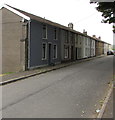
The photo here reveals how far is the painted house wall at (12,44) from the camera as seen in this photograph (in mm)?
16814

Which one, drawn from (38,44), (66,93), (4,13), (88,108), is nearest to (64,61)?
(38,44)

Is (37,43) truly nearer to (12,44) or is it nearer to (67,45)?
(12,44)

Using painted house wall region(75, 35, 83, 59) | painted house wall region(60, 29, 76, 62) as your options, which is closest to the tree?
painted house wall region(60, 29, 76, 62)

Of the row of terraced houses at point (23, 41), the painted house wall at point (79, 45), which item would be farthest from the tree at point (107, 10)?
the painted house wall at point (79, 45)

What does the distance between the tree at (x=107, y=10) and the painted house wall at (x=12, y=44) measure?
803 cm

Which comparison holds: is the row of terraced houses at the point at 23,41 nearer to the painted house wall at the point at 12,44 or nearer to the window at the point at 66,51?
the painted house wall at the point at 12,44

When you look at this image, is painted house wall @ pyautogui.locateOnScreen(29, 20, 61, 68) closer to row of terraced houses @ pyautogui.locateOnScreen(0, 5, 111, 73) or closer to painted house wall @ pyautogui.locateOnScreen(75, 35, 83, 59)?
row of terraced houses @ pyautogui.locateOnScreen(0, 5, 111, 73)

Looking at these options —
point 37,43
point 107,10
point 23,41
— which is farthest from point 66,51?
point 107,10

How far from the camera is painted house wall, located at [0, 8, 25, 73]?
16.8m

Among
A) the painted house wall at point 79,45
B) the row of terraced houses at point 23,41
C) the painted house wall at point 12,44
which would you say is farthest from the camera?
the painted house wall at point 79,45

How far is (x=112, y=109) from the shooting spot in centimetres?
535

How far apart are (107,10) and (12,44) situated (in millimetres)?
9881

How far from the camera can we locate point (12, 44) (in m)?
17.5

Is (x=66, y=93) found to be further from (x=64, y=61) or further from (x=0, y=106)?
(x=64, y=61)
